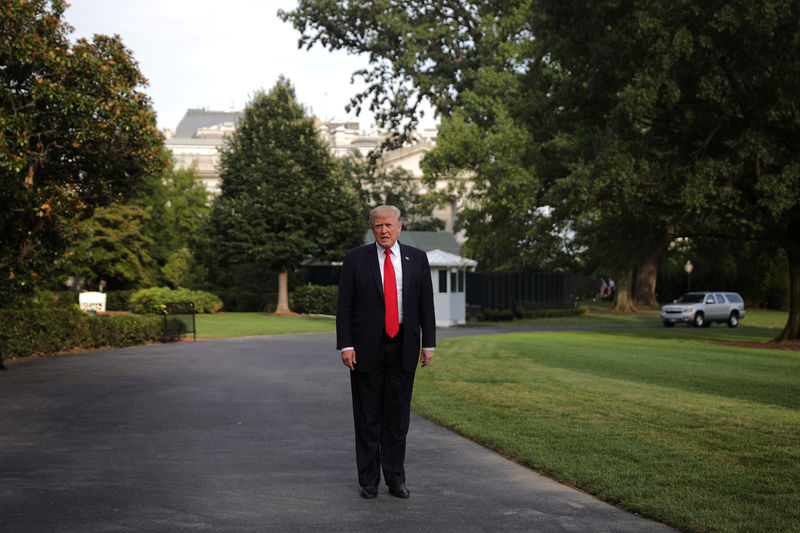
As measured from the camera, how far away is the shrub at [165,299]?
1323 inches

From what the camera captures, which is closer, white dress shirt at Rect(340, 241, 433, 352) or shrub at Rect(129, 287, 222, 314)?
white dress shirt at Rect(340, 241, 433, 352)

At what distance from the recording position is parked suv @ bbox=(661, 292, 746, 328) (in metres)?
39.7

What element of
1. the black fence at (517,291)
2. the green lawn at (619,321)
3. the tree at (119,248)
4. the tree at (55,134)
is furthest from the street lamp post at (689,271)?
the tree at (55,134)

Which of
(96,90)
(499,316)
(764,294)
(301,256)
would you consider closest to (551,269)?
(764,294)

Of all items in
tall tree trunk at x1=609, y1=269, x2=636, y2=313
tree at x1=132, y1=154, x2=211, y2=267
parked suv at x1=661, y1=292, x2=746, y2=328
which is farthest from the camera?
tall tree trunk at x1=609, y1=269, x2=636, y2=313

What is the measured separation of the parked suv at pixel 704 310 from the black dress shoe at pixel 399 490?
1404 inches

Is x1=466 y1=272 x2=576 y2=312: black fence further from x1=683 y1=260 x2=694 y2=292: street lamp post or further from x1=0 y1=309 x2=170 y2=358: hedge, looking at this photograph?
x1=0 y1=309 x2=170 y2=358: hedge

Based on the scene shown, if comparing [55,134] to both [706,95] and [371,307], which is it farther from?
[706,95]

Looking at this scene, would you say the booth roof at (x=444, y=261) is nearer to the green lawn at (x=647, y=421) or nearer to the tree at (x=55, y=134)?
the green lawn at (x=647, y=421)

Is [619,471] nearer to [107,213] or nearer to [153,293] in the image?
[153,293]

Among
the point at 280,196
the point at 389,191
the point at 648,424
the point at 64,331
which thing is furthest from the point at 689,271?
the point at 648,424

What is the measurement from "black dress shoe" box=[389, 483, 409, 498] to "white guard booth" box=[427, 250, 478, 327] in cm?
2996

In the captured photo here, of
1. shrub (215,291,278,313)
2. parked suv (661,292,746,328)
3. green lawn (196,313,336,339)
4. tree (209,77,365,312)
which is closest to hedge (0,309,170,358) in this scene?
green lawn (196,313,336,339)

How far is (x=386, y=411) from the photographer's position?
20.7ft
